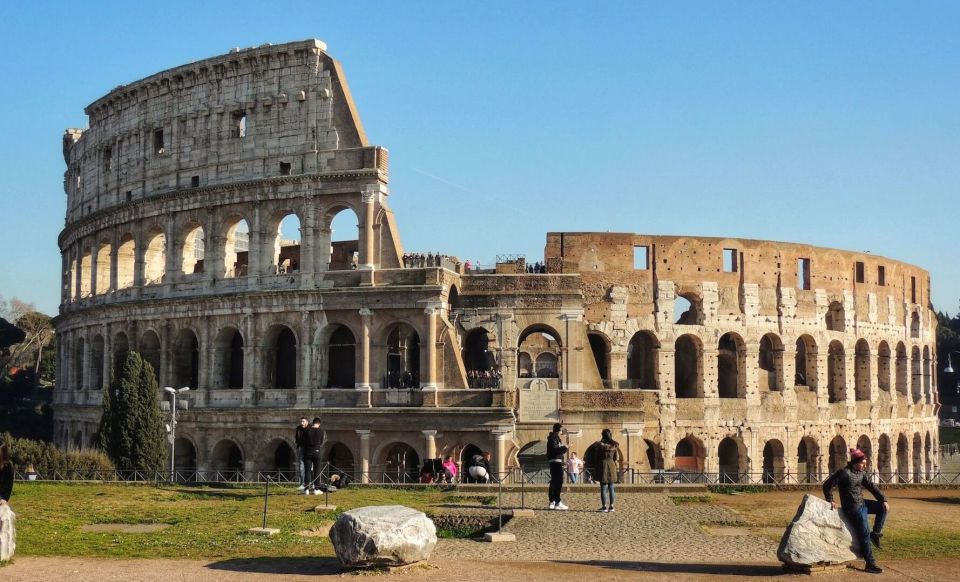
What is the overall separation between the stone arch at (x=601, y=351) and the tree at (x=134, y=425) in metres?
15.5

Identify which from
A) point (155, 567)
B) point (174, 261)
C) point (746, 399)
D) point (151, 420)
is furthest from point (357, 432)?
point (155, 567)

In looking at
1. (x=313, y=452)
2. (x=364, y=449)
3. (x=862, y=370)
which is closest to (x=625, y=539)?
(x=313, y=452)

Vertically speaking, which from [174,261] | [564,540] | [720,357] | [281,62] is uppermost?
[281,62]

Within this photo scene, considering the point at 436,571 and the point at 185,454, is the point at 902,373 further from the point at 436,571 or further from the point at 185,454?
the point at 436,571

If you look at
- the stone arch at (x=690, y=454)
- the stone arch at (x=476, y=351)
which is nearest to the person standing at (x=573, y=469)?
the stone arch at (x=476, y=351)

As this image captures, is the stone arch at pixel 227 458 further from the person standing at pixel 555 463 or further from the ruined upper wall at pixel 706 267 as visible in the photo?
the person standing at pixel 555 463

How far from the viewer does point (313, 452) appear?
19891mm

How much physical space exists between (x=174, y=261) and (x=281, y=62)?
8211 mm

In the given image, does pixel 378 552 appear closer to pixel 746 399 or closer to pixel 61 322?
→ pixel 746 399

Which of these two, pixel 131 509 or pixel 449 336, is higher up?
pixel 449 336

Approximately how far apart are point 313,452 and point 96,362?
2451 cm

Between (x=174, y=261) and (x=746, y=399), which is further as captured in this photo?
(x=746, y=399)

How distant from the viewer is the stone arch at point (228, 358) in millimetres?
35969

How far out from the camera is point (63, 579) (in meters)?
12.3
